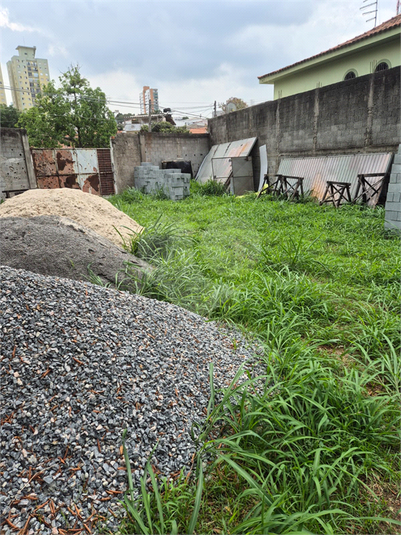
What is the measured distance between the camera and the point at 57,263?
300 cm

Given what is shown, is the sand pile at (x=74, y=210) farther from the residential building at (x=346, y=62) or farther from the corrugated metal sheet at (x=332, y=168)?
the residential building at (x=346, y=62)

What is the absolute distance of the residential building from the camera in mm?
11016

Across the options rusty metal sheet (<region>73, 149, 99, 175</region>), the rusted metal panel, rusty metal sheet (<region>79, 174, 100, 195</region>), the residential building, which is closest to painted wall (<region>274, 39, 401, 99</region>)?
the residential building

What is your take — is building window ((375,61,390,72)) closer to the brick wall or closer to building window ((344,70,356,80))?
building window ((344,70,356,80))

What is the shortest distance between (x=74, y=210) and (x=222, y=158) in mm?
8598

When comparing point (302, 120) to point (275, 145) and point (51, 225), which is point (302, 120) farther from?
point (51, 225)

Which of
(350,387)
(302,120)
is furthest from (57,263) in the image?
(302,120)

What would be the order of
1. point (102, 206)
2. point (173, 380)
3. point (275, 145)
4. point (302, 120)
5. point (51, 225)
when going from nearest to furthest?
point (173, 380) → point (51, 225) → point (102, 206) → point (302, 120) → point (275, 145)

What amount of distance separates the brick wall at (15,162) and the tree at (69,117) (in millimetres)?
16614

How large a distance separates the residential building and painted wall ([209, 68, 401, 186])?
430 cm

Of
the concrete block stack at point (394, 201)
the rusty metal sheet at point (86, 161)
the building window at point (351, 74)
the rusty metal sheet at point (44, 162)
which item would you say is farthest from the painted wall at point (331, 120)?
the rusty metal sheet at point (44, 162)

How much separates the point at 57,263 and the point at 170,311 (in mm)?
1235

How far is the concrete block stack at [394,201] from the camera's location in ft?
15.8

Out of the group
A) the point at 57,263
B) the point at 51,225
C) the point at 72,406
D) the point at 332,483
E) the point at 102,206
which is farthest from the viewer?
the point at 102,206
